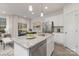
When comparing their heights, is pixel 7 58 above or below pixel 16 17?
below

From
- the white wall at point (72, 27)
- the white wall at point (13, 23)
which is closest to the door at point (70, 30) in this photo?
the white wall at point (72, 27)

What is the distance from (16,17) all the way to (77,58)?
1.46 meters

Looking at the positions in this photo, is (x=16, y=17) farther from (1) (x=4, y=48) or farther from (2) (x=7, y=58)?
(2) (x=7, y=58)

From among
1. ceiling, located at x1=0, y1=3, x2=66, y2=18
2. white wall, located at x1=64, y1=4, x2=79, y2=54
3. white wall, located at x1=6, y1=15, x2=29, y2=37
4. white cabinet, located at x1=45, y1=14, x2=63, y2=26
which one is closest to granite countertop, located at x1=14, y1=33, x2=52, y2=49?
white wall, located at x1=6, y1=15, x2=29, y2=37

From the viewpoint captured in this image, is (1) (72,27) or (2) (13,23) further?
(1) (72,27)

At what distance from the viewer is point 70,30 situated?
11.6 feet

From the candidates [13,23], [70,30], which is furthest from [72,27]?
[13,23]

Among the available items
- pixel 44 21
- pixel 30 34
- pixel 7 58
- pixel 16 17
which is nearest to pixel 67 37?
pixel 44 21

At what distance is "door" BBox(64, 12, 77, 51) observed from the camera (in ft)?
10.1

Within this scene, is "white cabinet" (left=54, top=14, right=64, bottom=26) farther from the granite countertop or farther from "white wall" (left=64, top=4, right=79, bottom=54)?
the granite countertop

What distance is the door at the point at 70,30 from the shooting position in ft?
10.1

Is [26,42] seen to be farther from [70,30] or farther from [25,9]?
[70,30]

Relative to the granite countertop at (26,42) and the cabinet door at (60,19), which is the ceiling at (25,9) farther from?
the granite countertop at (26,42)

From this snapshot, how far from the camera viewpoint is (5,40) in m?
2.10
